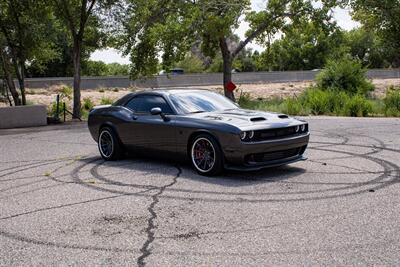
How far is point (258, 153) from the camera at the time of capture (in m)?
7.98

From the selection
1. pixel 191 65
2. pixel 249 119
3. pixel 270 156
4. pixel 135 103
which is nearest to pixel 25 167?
pixel 135 103

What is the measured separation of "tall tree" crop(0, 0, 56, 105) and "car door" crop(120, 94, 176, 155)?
53.0 feet

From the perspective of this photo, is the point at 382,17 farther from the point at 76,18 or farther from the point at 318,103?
the point at 76,18

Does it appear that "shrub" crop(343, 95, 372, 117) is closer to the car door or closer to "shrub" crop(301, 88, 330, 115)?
"shrub" crop(301, 88, 330, 115)

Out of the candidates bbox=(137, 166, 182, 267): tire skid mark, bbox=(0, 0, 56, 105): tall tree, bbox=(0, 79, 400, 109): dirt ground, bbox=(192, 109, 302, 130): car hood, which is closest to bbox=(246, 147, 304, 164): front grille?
bbox=(192, 109, 302, 130): car hood

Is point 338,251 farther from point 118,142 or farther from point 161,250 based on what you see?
point 118,142

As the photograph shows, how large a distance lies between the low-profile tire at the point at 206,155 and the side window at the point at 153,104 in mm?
1028

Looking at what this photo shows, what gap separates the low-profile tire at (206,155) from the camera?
8117 millimetres

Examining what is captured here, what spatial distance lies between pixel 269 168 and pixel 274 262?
14.3 ft

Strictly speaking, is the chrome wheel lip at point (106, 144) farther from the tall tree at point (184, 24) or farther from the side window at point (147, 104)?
the tall tree at point (184, 24)

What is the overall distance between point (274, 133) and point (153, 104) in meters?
2.51

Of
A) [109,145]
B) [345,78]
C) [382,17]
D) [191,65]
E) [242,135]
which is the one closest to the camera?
[242,135]

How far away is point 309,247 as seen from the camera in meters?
4.96

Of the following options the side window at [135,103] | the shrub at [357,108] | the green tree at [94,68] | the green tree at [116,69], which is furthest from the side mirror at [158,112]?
the green tree at [116,69]
